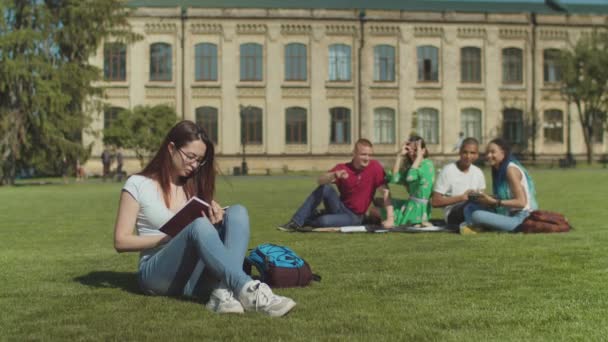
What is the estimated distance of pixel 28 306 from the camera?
6340mm

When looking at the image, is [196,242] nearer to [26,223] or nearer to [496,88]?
[26,223]

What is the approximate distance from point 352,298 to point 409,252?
3260 mm

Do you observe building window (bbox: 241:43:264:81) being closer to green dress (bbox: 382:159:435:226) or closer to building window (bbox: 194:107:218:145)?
building window (bbox: 194:107:218:145)

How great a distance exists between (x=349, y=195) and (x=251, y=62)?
139 ft

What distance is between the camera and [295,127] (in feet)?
179

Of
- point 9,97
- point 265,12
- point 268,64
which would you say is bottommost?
point 9,97

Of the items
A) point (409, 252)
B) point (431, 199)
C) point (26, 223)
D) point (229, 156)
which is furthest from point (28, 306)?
point (229, 156)

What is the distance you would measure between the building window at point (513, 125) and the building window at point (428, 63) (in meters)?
5.88

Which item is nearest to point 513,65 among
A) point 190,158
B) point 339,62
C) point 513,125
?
point 513,125

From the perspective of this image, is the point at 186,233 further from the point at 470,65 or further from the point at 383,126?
the point at 470,65

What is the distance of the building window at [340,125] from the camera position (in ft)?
181

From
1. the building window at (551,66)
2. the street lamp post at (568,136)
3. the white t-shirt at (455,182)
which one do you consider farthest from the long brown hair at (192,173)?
the building window at (551,66)

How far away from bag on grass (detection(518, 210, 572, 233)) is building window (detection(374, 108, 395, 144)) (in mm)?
44152

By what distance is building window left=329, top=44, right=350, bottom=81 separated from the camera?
55250 millimetres
